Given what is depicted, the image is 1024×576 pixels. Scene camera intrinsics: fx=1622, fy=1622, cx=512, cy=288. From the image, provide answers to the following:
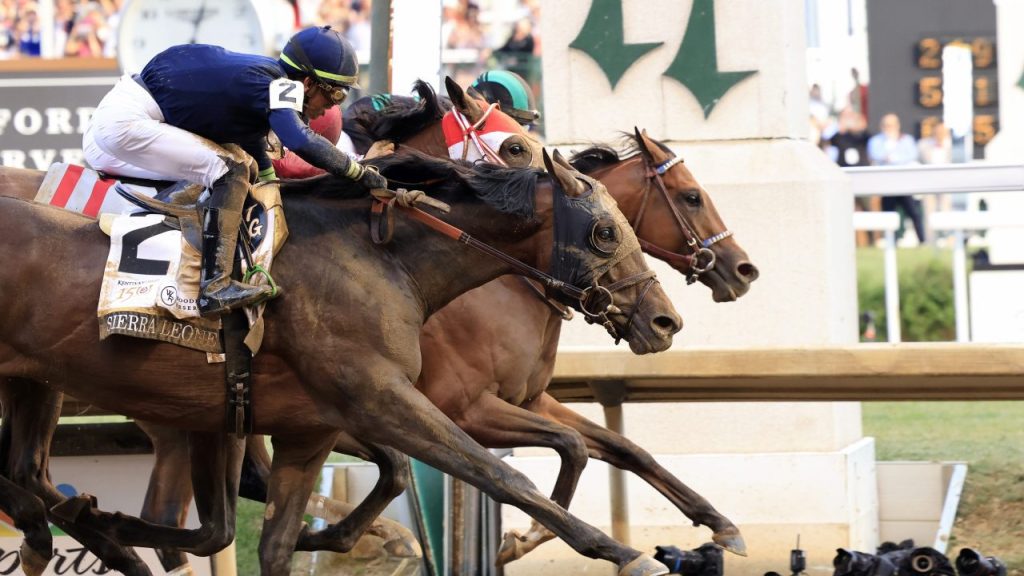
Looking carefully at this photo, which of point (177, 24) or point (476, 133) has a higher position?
point (177, 24)

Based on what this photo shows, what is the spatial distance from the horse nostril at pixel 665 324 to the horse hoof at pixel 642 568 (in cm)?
75

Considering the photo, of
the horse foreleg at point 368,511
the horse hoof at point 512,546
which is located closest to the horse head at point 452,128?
the horse foreleg at point 368,511

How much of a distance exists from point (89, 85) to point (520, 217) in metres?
6.49

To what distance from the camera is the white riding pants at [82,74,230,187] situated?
5.18 meters

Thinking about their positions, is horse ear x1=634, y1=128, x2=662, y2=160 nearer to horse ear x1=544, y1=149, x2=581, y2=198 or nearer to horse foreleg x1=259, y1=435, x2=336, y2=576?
horse ear x1=544, y1=149, x2=581, y2=198

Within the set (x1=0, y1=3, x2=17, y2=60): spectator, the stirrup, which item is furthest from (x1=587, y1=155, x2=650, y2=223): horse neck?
(x1=0, y1=3, x2=17, y2=60): spectator

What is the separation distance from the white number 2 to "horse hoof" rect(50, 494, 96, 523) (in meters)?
1.64

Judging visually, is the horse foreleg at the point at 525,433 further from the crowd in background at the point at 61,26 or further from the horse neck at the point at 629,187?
the crowd in background at the point at 61,26

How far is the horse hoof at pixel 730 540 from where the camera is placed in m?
6.13

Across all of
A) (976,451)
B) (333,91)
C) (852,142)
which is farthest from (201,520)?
(852,142)

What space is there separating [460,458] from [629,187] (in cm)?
208

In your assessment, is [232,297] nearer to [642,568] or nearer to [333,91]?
[333,91]

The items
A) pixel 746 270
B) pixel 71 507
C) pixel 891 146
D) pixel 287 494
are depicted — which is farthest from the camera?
pixel 891 146

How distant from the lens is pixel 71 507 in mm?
5617
